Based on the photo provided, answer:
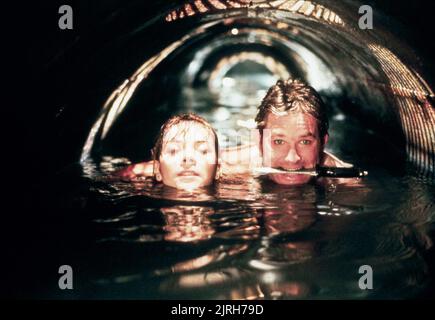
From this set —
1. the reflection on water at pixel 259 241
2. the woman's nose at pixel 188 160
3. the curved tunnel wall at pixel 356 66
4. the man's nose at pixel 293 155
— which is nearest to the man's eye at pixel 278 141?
the man's nose at pixel 293 155

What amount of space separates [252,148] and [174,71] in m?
8.37

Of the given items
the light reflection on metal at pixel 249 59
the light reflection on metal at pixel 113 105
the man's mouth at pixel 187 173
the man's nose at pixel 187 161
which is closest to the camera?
the man's nose at pixel 187 161

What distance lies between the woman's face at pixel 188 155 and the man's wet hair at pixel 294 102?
0.84 meters

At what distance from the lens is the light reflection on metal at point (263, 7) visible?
5.39 m

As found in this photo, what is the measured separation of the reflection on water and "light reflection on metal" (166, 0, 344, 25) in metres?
1.85

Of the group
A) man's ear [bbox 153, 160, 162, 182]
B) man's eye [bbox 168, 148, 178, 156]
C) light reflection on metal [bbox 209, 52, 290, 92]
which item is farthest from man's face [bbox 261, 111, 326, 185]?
light reflection on metal [bbox 209, 52, 290, 92]

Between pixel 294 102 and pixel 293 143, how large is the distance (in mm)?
489

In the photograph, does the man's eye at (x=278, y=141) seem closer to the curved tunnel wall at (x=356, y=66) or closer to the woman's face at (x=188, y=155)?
the woman's face at (x=188, y=155)

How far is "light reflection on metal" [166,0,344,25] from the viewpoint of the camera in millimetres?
5391

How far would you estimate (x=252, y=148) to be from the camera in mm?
6438

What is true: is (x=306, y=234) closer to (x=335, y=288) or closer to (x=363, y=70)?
(x=335, y=288)

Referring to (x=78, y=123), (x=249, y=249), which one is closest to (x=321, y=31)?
(x=78, y=123)

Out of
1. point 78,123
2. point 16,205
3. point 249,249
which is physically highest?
point 78,123

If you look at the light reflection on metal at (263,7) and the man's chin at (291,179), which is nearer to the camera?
the light reflection on metal at (263,7)
